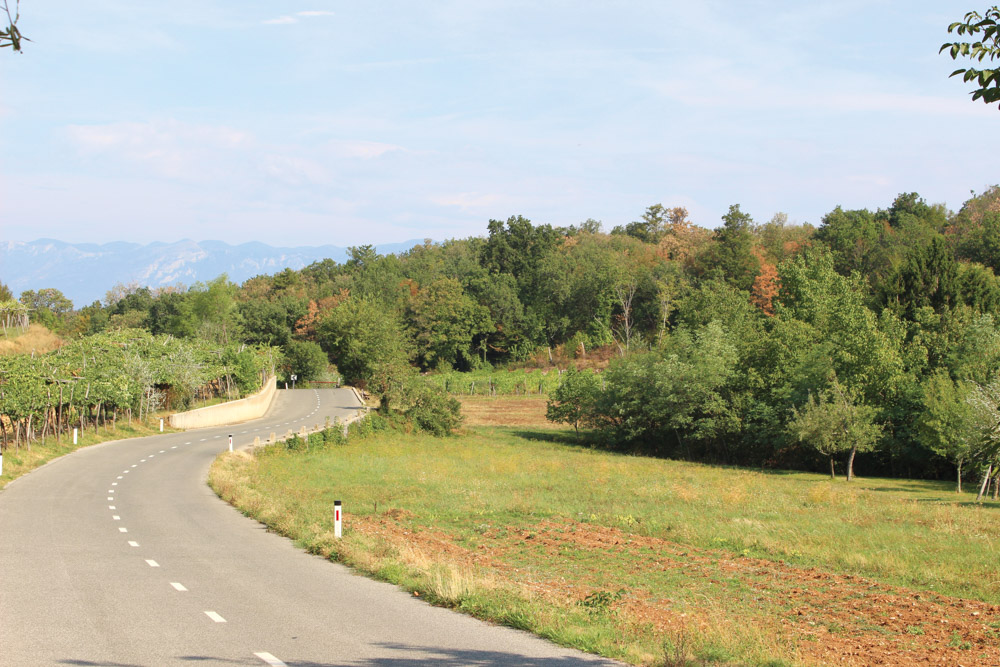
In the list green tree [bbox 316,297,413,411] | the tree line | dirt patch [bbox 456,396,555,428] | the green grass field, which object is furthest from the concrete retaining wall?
green tree [bbox 316,297,413,411]

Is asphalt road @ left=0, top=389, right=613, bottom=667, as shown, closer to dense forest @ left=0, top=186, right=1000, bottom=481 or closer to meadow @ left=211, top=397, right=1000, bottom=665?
meadow @ left=211, top=397, right=1000, bottom=665

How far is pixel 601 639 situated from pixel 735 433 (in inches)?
1708

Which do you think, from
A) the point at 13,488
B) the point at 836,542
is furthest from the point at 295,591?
the point at 13,488

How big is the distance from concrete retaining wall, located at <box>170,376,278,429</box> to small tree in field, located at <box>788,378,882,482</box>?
113 ft

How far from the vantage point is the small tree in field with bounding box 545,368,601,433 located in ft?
183

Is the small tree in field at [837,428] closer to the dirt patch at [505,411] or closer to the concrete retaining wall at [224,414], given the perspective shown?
the dirt patch at [505,411]

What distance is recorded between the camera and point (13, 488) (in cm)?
2423

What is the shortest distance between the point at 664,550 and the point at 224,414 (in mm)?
40814

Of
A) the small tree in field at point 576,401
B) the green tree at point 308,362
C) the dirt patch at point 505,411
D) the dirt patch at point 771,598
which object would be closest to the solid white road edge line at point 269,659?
the dirt patch at point 771,598

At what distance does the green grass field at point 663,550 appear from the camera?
33.7 feet

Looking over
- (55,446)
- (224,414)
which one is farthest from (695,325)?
(55,446)

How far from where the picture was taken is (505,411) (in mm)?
74875

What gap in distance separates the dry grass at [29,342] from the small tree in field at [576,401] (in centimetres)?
4228

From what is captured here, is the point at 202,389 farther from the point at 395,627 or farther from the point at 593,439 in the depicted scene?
the point at 395,627
